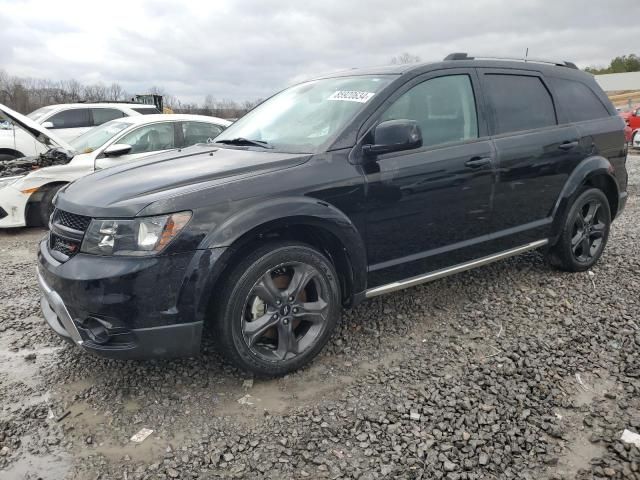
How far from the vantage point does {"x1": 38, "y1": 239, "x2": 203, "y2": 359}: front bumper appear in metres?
2.46

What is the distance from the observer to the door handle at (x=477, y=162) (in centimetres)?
347

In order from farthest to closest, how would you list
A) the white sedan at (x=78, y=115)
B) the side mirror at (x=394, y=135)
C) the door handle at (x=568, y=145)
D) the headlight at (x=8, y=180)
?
the white sedan at (x=78, y=115)
the headlight at (x=8, y=180)
the door handle at (x=568, y=145)
the side mirror at (x=394, y=135)

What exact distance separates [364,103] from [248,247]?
1221 mm

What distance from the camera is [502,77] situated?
3871 mm

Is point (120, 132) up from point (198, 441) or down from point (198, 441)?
up

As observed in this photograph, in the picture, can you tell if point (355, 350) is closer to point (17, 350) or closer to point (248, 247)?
point (248, 247)

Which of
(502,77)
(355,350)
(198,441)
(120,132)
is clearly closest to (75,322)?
(198,441)

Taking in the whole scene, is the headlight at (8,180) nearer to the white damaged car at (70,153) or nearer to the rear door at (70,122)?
the white damaged car at (70,153)

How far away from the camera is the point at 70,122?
11.8m

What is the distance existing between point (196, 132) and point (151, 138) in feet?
2.23

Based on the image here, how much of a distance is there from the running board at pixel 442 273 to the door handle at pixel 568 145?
0.77 metres

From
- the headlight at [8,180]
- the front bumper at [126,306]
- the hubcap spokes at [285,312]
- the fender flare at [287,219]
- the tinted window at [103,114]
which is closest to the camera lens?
the front bumper at [126,306]

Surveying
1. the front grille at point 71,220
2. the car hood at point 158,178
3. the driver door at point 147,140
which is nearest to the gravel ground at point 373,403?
the front grille at point 71,220

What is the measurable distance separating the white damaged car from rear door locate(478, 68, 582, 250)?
13.5ft
